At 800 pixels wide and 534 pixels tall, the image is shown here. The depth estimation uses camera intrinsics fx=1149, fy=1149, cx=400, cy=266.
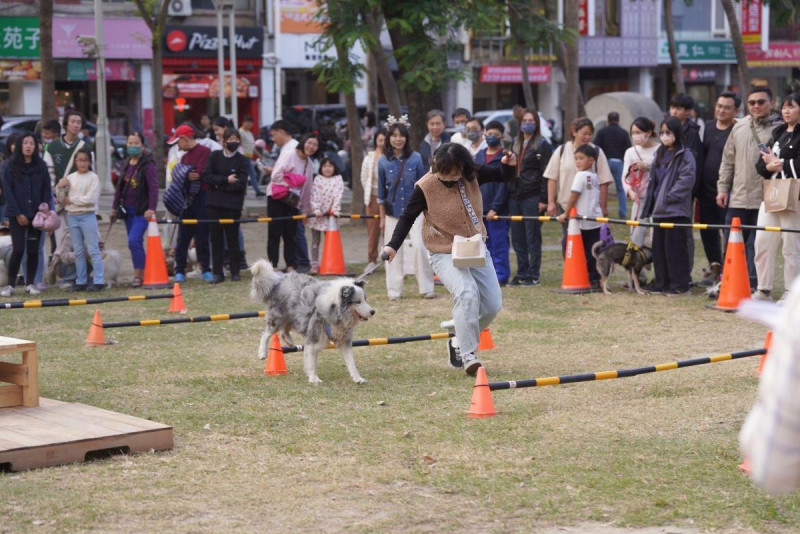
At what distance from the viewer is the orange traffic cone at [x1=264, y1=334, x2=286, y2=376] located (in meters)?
9.04

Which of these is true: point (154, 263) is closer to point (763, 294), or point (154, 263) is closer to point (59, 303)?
point (59, 303)

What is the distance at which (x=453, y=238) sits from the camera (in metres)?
8.60

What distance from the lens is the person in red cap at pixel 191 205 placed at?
14.9m

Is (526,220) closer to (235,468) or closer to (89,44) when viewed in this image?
(235,468)

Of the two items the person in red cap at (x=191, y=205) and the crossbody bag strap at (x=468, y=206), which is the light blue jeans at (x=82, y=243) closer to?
the person in red cap at (x=191, y=205)

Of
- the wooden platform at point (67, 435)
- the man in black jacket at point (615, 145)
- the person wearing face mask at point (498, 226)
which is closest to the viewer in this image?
the wooden platform at point (67, 435)

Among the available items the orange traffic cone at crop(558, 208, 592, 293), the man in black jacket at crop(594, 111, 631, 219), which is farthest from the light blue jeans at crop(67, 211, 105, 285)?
the man in black jacket at crop(594, 111, 631, 219)

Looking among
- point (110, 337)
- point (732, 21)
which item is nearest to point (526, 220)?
point (110, 337)

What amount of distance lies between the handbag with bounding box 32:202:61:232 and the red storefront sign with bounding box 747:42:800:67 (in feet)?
144

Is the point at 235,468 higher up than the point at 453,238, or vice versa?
the point at 453,238

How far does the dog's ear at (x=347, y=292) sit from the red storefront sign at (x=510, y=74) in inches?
1563

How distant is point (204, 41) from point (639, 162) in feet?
95.3

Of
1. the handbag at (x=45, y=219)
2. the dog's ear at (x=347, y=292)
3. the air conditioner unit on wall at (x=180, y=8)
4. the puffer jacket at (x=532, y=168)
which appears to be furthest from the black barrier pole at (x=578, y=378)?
the air conditioner unit on wall at (x=180, y=8)

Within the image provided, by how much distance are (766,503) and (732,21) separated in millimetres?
19112
